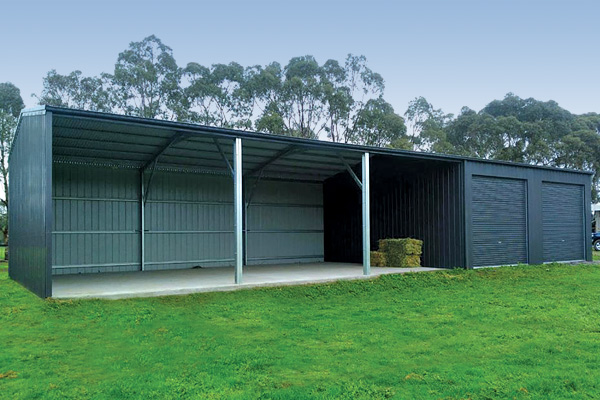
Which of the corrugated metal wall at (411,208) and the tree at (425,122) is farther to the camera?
the tree at (425,122)

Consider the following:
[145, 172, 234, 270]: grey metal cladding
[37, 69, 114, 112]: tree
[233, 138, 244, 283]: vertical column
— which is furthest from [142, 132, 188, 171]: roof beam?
[37, 69, 114, 112]: tree

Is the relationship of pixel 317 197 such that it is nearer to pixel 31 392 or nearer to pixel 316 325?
pixel 316 325

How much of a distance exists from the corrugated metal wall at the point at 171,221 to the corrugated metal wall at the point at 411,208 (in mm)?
1457

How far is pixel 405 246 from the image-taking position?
14586 mm

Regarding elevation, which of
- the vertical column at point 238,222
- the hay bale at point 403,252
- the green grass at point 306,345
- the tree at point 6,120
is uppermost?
the tree at point 6,120

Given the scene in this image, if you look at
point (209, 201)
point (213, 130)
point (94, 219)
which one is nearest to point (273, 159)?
point (209, 201)

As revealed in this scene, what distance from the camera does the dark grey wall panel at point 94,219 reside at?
14000 millimetres

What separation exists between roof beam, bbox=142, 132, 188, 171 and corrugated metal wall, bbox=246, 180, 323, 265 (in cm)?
354

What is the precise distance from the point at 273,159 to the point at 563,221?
32.2 ft

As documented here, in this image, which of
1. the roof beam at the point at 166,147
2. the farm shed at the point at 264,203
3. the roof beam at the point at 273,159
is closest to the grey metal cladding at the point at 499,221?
the farm shed at the point at 264,203

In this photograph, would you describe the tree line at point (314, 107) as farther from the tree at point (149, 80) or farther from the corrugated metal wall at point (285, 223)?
the corrugated metal wall at point (285, 223)

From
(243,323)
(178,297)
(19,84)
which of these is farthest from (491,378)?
(19,84)

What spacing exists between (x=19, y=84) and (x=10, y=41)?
6.10 metres

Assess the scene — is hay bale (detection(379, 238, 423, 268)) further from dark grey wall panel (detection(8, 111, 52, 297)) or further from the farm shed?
dark grey wall panel (detection(8, 111, 52, 297))
